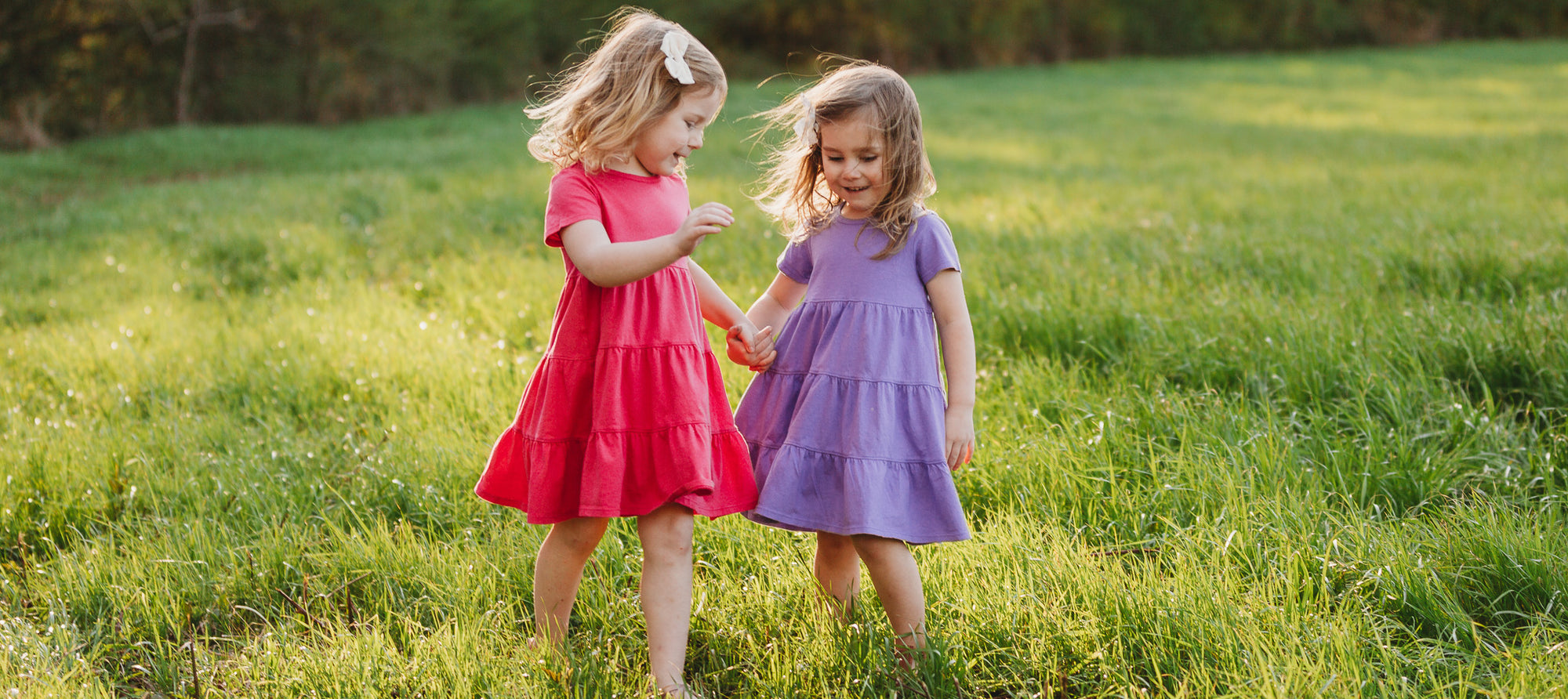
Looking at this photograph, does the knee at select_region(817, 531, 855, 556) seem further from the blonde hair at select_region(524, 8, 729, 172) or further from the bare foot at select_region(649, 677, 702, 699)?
the blonde hair at select_region(524, 8, 729, 172)

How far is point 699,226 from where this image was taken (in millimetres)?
2092

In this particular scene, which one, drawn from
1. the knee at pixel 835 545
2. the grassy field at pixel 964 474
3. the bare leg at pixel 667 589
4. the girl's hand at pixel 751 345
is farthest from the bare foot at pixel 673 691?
the girl's hand at pixel 751 345

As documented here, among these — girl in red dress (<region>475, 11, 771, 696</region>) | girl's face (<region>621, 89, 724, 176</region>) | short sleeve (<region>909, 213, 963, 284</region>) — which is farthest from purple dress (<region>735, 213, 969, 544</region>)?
girl's face (<region>621, 89, 724, 176</region>)

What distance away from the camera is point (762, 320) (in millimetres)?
2674

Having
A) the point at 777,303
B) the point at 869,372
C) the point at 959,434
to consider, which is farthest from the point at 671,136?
the point at 959,434

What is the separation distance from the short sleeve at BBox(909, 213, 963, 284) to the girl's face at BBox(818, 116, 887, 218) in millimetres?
118

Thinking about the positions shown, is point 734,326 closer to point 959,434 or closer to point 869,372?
point 869,372

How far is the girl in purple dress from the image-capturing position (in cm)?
224

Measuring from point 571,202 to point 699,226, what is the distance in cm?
36

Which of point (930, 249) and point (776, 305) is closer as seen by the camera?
point (930, 249)

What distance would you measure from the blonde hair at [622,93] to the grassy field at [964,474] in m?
1.12

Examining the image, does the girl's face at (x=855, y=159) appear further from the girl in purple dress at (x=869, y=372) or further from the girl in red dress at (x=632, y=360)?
the girl in red dress at (x=632, y=360)

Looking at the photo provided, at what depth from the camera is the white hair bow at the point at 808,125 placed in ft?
7.66

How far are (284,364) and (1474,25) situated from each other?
46.3 meters
